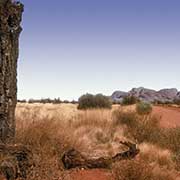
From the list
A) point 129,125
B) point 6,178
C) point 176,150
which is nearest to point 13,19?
point 6,178

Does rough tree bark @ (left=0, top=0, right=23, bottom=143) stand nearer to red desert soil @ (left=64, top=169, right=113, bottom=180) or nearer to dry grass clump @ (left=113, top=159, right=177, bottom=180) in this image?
red desert soil @ (left=64, top=169, right=113, bottom=180)

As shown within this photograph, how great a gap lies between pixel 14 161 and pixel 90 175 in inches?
83.0

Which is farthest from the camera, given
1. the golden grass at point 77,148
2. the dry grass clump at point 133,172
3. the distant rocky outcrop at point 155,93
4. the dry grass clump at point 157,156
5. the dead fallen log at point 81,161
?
the distant rocky outcrop at point 155,93

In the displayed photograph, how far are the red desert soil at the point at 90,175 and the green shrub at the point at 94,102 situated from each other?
24.7 m

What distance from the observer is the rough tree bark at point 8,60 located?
32.7ft

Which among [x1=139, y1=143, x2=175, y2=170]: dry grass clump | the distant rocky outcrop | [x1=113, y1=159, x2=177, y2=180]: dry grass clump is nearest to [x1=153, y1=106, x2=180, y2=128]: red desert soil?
[x1=139, y1=143, x2=175, y2=170]: dry grass clump

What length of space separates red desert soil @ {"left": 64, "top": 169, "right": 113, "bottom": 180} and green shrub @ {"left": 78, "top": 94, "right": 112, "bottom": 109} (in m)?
24.7

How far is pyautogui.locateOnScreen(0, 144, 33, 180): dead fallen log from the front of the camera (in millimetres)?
9000

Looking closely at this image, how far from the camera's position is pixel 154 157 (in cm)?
1336

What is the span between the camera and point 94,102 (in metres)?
36.7

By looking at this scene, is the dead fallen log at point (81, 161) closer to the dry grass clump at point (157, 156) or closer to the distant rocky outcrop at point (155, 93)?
the dry grass clump at point (157, 156)

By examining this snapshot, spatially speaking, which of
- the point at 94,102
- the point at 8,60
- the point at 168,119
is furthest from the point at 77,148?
the point at 94,102

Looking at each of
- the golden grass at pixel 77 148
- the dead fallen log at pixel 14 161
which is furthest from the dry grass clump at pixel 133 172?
the dead fallen log at pixel 14 161

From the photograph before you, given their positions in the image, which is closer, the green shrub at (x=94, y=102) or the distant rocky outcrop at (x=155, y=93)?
the green shrub at (x=94, y=102)
